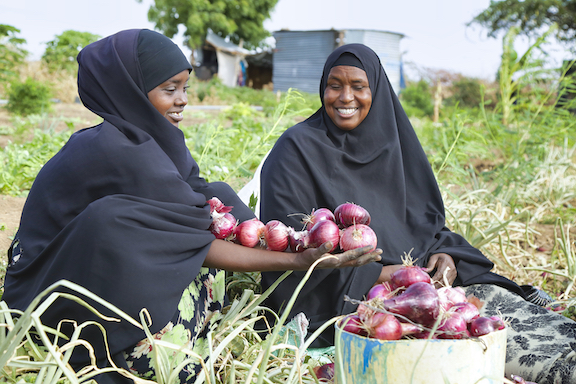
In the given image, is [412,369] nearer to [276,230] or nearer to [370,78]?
[276,230]

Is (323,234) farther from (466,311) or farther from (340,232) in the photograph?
(466,311)

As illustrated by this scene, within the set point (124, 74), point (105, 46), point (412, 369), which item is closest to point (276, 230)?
point (412, 369)

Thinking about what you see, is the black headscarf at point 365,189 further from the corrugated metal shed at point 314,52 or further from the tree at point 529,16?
the corrugated metal shed at point 314,52

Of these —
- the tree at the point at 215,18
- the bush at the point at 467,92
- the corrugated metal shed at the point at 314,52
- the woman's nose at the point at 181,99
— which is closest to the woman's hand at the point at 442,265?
the woman's nose at the point at 181,99

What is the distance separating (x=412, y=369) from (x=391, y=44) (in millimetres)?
28787

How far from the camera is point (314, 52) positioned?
27.4m

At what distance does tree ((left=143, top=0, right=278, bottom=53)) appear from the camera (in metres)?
27.9

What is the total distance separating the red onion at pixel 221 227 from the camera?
1.78m

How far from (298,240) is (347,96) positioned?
1.03 meters

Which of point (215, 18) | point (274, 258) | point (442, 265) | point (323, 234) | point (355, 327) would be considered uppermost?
point (215, 18)

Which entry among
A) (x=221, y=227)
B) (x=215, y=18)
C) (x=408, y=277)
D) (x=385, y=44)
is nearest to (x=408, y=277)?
(x=408, y=277)

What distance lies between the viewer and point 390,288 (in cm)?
157

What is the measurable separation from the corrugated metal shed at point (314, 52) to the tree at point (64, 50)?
15.7 metres

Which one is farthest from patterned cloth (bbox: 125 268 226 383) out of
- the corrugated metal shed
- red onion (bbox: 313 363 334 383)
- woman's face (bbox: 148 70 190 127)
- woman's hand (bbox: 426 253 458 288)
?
the corrugated metal shed
